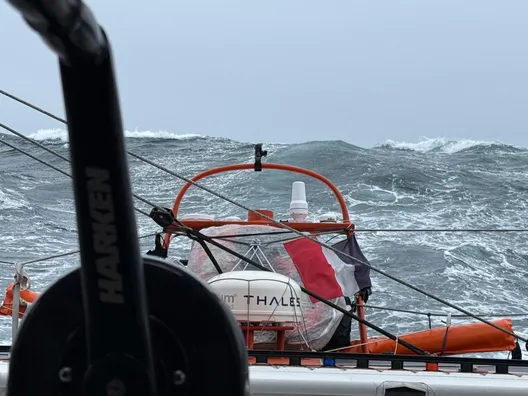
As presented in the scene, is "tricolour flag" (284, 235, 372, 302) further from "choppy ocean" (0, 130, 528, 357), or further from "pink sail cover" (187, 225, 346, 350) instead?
"choppy ocean" (0, 130, 528, 357)

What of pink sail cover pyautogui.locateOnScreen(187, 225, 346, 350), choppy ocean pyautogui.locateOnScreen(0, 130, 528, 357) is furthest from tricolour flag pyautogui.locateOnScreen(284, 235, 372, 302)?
choppy ocean pyautogui.locateOnScreen(0, 130, 528, 357)

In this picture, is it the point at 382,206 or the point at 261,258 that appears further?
the point at 382,206

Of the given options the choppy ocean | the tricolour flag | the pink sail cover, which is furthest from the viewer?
the choppy ocean

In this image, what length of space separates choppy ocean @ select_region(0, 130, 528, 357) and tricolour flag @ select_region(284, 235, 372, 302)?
11.5 feet

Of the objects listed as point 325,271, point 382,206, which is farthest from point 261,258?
point 382,206

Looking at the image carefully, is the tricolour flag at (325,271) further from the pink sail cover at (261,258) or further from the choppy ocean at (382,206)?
the choppy ocean at (382,206)

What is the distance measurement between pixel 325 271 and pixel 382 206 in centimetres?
1117

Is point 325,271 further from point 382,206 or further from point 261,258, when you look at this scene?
→ point 382,206

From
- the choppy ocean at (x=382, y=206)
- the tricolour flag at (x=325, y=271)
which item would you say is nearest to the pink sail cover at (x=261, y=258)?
the tricolour flag at (x=325, y=271)

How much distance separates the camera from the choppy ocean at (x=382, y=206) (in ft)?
36.1

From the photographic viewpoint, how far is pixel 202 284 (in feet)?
3.54

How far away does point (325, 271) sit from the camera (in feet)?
17.4

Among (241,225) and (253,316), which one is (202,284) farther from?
(241,225)

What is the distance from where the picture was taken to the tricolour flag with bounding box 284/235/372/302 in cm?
527
